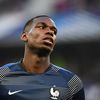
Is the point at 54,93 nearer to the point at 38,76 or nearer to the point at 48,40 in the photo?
the point at 38,76

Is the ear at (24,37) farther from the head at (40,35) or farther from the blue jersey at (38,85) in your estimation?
the blue jersey at (38,85)

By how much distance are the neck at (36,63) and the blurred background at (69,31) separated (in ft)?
25.0

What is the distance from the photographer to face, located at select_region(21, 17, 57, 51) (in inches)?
192

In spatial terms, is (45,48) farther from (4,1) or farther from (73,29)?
(4,1)

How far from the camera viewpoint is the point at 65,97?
483 centimetres

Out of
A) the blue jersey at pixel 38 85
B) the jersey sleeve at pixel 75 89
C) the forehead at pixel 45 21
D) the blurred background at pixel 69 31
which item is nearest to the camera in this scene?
the blue jersey at pixel 38 85

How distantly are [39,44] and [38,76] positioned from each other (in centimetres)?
31

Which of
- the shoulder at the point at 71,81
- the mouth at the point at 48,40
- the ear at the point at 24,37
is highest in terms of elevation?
the ear at the point at 24,37

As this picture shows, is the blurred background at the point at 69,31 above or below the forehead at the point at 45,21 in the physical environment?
above

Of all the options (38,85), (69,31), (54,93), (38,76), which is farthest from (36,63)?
(69,31)

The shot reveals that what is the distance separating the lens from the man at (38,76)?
15.8 feet

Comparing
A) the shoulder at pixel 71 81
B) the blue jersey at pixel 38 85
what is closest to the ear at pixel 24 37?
the blue jersey at pixel 38 85

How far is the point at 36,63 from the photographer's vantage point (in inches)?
197

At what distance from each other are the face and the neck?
115 mm
